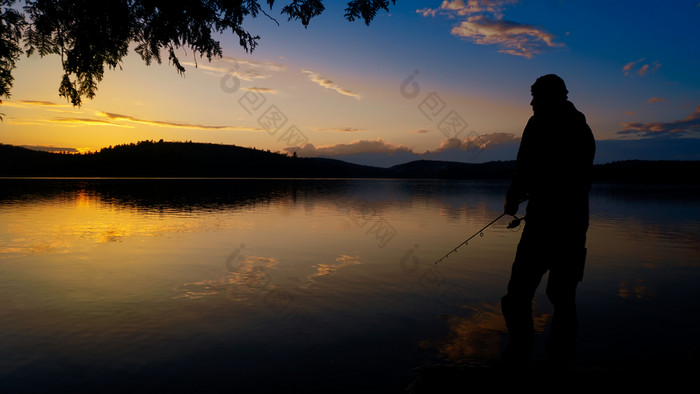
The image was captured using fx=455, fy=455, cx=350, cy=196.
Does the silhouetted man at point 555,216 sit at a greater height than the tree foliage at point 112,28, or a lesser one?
lesser

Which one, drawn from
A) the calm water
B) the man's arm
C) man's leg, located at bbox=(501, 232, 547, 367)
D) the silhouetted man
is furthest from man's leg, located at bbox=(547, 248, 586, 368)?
the man's arm

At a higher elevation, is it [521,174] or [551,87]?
[551,87]

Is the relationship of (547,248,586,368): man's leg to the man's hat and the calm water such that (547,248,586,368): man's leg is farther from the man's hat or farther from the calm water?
the man's hat

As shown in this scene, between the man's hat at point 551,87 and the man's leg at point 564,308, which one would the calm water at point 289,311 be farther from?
the man's hat at point 551,87

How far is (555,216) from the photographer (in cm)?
514

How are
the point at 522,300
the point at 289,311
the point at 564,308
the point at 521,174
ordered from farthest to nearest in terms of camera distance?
the point at 289,311, the point at 521,174, the point at 522,300, the point at 564,308

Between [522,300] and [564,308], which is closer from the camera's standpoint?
[564,308]

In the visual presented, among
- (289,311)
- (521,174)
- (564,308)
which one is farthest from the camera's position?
(289,311)

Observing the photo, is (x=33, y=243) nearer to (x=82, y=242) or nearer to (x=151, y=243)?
(x=82, y=242)

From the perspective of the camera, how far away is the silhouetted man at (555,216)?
510 cm

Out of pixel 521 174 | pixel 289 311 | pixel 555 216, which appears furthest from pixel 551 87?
pixel 289 311

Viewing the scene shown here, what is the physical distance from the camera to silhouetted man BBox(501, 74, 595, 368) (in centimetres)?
510

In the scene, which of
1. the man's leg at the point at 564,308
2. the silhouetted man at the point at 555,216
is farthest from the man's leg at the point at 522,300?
the man's leg at the point at 564,308

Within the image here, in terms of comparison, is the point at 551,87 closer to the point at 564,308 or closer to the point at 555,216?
the point at 555,216
